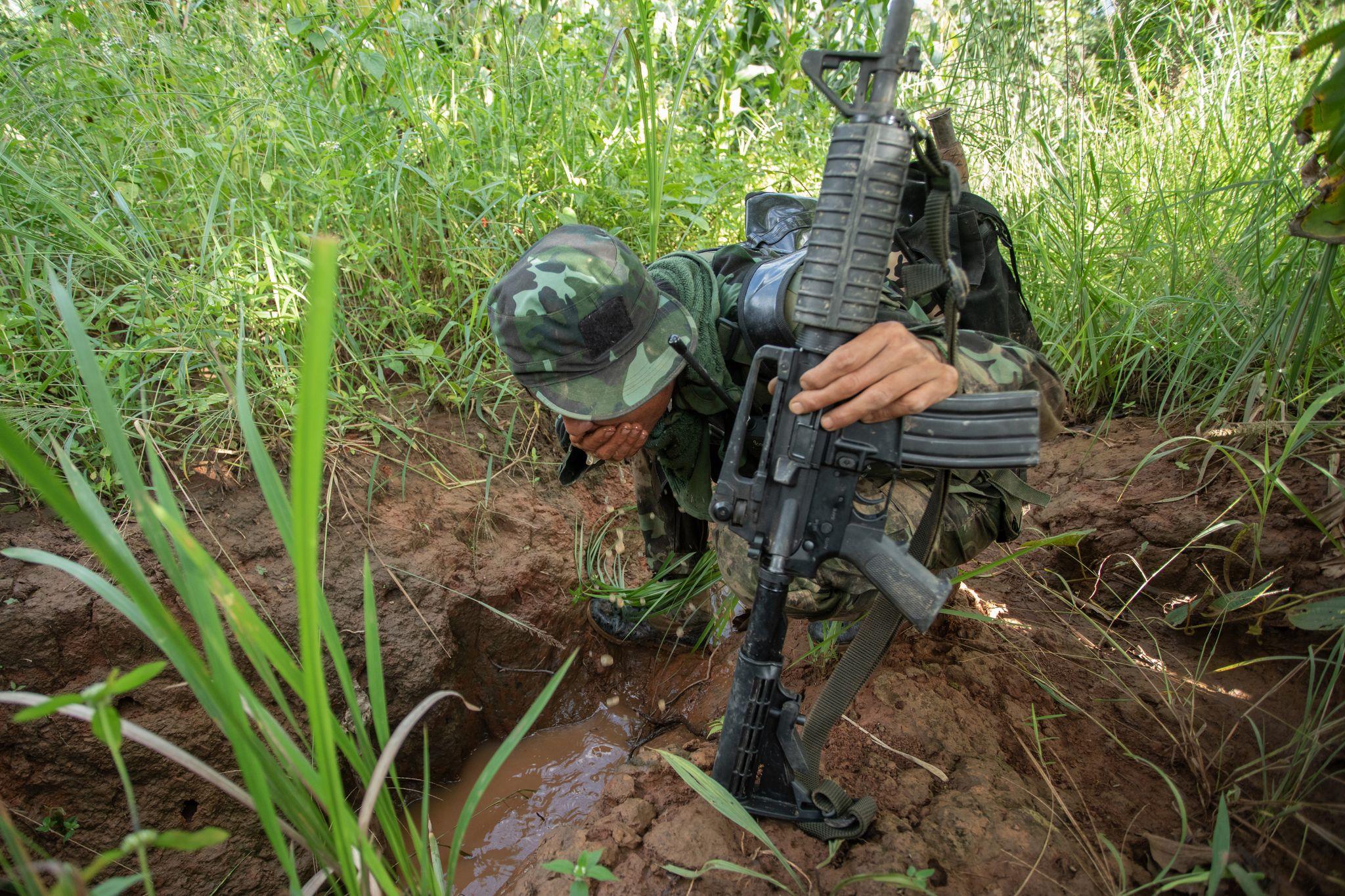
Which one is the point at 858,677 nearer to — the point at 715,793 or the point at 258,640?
the point at 715,793

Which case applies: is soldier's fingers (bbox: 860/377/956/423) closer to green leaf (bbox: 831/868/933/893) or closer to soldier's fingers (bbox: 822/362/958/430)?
soldier's fingers (bbox: 822/362/958/430)

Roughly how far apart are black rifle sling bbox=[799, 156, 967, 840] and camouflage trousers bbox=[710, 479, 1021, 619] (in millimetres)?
261

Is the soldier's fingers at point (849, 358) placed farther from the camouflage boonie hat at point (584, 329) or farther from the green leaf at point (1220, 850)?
the green leaf at point (1220, 850)

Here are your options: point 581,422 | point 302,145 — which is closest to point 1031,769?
point 581,422

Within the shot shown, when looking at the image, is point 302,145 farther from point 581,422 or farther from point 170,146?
point 581,422

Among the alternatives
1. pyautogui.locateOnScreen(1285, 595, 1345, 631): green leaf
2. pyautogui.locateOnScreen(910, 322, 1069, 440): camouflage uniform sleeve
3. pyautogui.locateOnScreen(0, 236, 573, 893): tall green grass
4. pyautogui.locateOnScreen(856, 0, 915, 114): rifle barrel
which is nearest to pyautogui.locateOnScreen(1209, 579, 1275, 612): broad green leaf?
pyautogui.locateOnScreen(1285, 595, 1345, 631): green leaf

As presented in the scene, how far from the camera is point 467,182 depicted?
2664 mm

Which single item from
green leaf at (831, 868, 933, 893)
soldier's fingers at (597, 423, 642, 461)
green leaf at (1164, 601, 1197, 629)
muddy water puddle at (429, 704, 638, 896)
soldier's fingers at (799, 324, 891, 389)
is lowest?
muddy water puddle at (429, 704, 638, 896)

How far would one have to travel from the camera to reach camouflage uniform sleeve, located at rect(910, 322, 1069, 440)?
1.60m

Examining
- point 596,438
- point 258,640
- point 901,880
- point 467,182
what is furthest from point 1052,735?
point 467,182

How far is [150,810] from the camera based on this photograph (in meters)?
1.96

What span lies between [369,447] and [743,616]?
4.44 feet

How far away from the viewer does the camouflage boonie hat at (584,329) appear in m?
1.71

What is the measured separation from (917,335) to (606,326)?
0.69m
